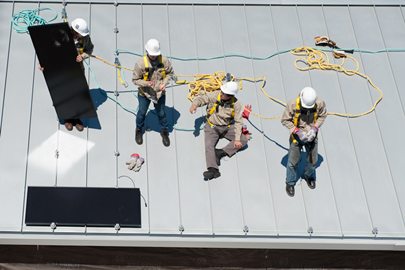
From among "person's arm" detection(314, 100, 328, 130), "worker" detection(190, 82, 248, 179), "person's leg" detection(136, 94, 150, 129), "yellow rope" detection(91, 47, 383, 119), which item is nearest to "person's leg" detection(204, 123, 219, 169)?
"worker" detection(190, 82, 248, 179)

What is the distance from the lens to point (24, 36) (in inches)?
481

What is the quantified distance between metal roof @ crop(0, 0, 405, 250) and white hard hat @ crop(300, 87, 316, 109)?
1856 millimetres

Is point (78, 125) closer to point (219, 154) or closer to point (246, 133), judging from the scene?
point (219, 154)

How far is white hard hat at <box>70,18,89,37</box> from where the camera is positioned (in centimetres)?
1002

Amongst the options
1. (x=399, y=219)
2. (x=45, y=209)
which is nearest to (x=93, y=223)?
(x=45, y=209)

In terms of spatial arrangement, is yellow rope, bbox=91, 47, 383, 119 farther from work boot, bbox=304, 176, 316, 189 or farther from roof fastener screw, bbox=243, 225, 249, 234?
roof fastener screw, bbox=243, 225, 249, 234

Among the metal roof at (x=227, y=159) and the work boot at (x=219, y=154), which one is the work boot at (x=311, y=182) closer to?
the metal roof at (x=227, y=159)

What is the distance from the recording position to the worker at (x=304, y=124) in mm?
9430

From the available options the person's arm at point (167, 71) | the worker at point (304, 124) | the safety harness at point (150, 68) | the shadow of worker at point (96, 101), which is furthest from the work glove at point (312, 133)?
the shadow of worker at point (96, 101)

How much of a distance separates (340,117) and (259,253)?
3.47 m

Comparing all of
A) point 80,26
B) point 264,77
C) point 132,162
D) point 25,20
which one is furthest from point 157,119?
point 25,20

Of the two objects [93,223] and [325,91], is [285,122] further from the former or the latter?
[93,223]

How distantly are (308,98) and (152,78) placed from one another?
2931 mm

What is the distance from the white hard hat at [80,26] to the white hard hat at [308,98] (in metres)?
4.25
